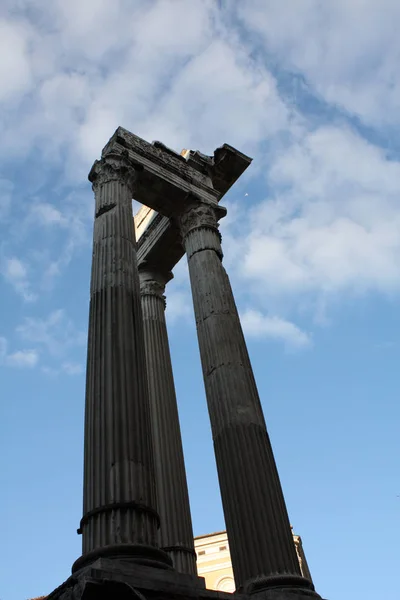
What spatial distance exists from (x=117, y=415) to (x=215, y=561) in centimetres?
3950

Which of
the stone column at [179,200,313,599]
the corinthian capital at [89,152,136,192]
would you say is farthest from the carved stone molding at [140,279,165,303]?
the corinthian capital at [89,152,136,192]

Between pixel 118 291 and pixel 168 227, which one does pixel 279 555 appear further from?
pixel 168 227

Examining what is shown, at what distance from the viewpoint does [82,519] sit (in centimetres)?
1088

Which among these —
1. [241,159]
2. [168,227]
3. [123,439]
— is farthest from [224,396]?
[241,159]

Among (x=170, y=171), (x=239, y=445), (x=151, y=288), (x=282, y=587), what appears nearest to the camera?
(x=282, y=587)

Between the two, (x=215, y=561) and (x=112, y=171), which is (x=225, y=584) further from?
(x=112, y=171)

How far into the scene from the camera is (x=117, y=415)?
12.1 m

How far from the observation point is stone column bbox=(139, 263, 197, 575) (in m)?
16.7

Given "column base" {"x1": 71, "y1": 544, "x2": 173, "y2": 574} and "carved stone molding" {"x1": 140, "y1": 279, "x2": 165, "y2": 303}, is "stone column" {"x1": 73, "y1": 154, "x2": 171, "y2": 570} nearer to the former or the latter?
"column base" {"x1": 71, "y1": 544, "x2": 173, "y2": 574}

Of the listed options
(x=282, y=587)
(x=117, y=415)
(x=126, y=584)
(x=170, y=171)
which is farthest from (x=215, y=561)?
(x=126, y=584)

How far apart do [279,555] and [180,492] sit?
5.83 metres

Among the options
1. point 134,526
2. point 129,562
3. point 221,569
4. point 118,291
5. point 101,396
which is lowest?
point 129,562

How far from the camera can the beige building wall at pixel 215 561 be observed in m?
45.3

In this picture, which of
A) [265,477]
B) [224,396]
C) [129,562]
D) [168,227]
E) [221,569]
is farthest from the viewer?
[221,569]
